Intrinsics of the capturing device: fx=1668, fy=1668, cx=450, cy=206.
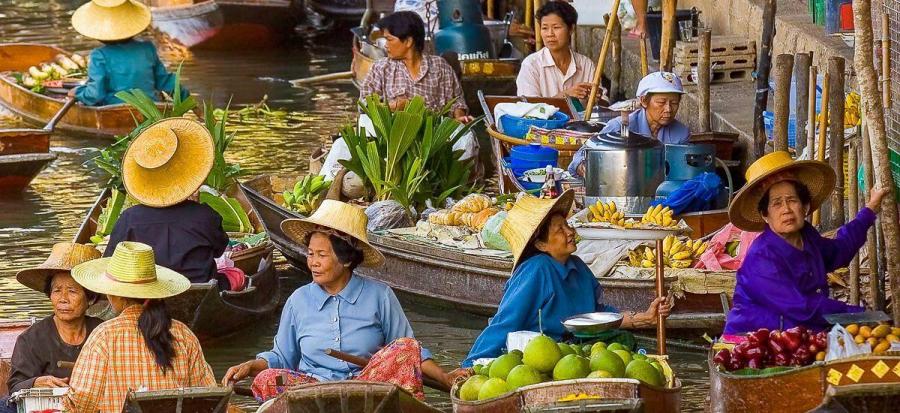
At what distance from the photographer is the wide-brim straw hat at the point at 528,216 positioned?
6152 millimetres

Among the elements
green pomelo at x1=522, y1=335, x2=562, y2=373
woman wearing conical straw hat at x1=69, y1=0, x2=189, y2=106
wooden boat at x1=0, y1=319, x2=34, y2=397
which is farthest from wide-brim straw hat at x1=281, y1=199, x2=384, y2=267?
woman wearing conical straw hat at x1=69, y1=0, x2=189, y2=106

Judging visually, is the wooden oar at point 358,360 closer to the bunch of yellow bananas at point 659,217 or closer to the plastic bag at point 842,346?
the plastic bag at point 842,346

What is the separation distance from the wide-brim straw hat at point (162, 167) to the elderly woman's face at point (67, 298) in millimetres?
1862

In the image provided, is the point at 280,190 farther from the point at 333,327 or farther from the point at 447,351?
the point at 333,327

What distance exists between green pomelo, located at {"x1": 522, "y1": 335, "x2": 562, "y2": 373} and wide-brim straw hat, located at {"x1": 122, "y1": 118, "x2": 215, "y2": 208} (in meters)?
2.93

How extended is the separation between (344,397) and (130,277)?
1.04 meters

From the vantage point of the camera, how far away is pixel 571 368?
215 inches

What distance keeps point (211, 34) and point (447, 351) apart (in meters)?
12.2

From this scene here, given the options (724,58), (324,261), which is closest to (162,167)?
(324,261)

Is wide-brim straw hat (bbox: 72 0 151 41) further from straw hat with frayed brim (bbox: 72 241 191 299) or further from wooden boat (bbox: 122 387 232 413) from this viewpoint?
wooden boat (bbox: 122 387 232 413)

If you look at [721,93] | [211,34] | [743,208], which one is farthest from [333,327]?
[211,34]

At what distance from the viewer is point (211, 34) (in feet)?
66.8

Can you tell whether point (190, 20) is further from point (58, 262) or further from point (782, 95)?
point (58, 262)

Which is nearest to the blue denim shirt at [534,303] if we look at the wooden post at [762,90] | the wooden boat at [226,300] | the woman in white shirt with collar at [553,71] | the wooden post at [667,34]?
the wooden boat at [226,300]
